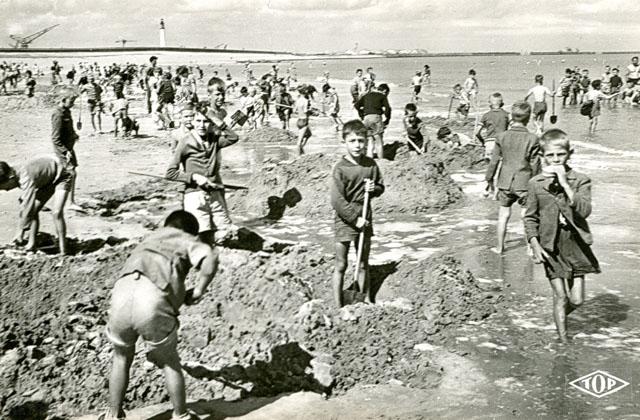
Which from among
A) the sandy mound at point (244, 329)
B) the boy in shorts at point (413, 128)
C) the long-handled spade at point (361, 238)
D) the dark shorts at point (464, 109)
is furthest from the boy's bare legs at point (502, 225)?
the dark shorts at point (464, 109)

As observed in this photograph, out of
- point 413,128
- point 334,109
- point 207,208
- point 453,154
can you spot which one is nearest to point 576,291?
point 207,208

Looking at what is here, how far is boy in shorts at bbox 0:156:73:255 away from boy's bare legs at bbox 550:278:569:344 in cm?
507

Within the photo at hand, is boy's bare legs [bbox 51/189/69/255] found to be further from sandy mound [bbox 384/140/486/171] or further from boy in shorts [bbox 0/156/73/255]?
sandy mound [bbox 384/140/486/171]

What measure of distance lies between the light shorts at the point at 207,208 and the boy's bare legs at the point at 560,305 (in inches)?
139

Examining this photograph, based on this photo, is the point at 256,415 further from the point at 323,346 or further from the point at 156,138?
the point at 156,138

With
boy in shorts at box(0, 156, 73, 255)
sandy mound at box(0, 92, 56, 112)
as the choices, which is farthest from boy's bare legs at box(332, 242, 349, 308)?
sandy mound at box(0, 92, 56, 112)

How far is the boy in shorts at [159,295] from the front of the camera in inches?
150

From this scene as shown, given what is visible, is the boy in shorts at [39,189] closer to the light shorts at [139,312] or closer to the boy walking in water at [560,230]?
the light shorts at [139,312]

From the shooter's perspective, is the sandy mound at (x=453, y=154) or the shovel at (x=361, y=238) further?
the sandy mound at (x=453, y=154)

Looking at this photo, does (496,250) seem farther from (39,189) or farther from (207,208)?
(39,189)

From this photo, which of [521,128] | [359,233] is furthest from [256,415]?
[521,128]

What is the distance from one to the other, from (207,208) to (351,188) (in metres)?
2.13

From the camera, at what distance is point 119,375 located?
4.00 m

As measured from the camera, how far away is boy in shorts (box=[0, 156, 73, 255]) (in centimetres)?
686
